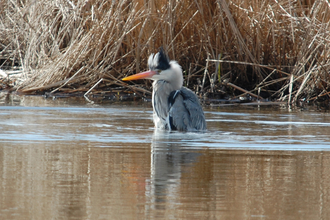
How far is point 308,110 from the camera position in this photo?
803 cm

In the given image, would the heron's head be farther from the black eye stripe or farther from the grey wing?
the grey wing

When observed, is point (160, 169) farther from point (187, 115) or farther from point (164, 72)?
point (164, 72)

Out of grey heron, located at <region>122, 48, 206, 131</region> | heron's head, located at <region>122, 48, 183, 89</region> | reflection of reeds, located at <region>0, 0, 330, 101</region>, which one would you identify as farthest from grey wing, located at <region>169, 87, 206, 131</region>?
reflection of reeds, located at <region>0, 0, 330, 101</region>

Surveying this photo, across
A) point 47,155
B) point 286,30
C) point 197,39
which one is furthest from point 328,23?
point 47,155

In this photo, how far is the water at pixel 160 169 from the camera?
9.45 ft

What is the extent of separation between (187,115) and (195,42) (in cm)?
342

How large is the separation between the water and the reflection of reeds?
236 cm

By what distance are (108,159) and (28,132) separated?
5.29ft

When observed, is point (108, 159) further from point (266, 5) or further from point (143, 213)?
point (266, 5)

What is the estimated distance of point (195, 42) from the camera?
30.8 feet

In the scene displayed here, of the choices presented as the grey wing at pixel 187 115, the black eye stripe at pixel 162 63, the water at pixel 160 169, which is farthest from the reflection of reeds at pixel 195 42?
the grey wing at pixel 187 115

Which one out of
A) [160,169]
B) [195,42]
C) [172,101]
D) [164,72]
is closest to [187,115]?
[172,101]

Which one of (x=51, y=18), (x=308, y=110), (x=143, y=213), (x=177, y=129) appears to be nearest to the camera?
(x=143, y=213)

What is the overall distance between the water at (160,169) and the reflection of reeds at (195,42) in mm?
2365
